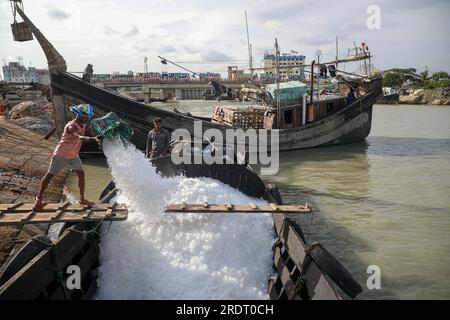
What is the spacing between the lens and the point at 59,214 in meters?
4.55

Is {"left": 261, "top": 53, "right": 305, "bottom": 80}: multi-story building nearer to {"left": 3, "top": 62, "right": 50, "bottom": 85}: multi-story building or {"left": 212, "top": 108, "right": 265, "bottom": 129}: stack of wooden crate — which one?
{"left": 212, "top": 108, "right": 265, "bottom": 129}: stack of wooden crate

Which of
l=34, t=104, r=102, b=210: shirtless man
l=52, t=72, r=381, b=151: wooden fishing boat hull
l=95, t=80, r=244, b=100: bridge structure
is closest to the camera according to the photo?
l=34, t=104, r=102, b=210: shirtless man

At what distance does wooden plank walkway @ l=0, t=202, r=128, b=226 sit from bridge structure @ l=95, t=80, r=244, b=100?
62227 millimetres

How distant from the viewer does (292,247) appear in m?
4.43

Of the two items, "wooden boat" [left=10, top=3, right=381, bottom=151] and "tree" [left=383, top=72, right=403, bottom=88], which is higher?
"tree" [left=383, top=72, right=403, bottom=88]

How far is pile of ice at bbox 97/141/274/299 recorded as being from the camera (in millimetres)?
4387

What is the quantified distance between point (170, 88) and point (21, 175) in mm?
66393

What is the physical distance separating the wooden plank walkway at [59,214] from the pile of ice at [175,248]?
0.47 meters

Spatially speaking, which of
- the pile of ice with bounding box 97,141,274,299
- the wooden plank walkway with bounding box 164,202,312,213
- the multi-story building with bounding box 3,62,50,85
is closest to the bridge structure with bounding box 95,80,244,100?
the multi-story building with bounding box 3,62,50,85

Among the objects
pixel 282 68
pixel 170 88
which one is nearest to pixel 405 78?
pixel 170 88

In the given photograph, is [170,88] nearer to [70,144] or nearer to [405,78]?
[405,78]

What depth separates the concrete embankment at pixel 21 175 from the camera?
18.9ft

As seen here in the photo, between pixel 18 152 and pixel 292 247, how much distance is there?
11.0 meters

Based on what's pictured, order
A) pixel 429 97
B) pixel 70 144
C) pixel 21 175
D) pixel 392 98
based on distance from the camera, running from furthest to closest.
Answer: pixel 392 98, pixel 429 97, pixel 21 175, pixel 70 144
